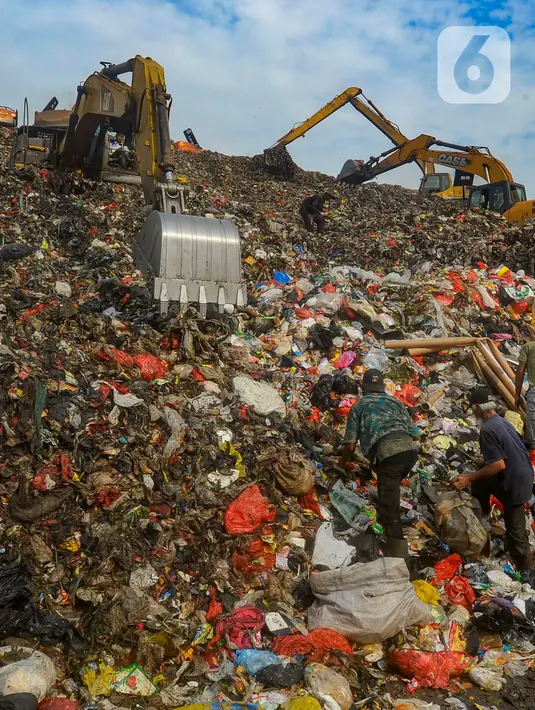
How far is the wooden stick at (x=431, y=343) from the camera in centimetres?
686

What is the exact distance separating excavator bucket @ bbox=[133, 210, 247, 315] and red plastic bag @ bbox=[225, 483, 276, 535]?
2409mm

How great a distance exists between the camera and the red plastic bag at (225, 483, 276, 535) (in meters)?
3.86

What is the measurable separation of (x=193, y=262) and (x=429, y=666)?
4.25 metres

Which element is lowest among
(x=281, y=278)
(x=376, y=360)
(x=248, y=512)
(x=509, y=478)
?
(x=248, y=512)

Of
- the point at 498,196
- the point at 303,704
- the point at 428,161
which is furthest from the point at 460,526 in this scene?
the point at 428,161

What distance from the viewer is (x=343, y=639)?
3.09 meters

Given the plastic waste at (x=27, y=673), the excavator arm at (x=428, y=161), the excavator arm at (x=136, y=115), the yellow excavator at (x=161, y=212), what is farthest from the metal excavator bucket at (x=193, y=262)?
the excavator arm at (x=428, y=161)

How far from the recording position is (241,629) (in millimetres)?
3195

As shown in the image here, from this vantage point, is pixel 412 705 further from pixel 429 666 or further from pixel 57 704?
pixel 57 704

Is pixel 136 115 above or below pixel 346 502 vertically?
above

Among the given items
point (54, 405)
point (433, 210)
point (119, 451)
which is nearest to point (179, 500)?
point (119, 451)

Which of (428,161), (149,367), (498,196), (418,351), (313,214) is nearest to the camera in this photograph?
(149,367)

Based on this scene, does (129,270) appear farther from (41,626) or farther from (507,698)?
(507,698)

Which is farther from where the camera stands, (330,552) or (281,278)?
(281,278)
